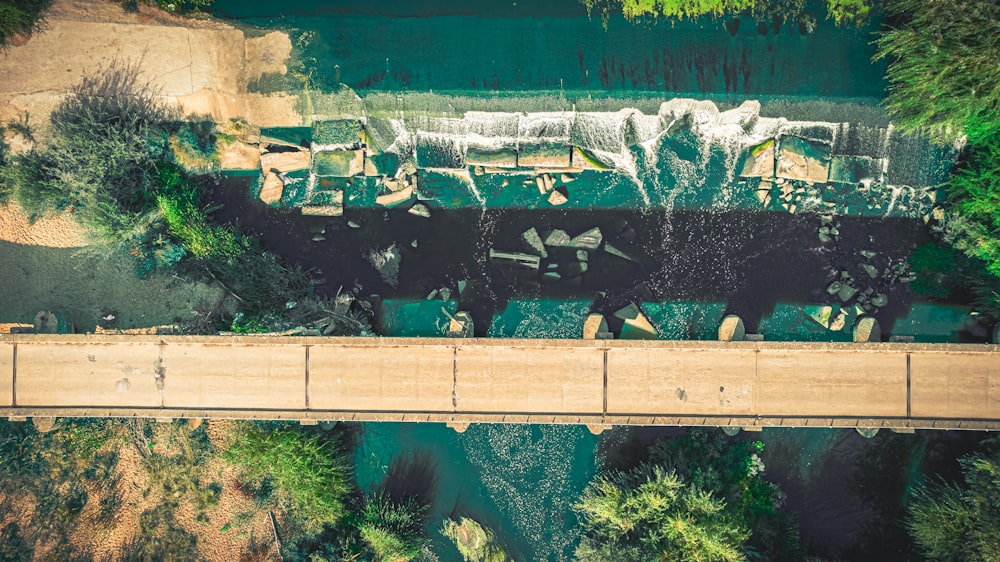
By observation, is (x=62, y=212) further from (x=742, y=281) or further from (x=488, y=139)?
(x=742, y=281)

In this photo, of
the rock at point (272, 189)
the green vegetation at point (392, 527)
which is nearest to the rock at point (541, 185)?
the rock at point (272, 189)

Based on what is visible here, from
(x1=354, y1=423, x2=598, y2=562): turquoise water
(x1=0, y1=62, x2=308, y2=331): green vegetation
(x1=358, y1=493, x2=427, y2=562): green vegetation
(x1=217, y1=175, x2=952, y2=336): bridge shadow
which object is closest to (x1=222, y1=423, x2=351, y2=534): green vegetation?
(x1=358, y1=493, x2=427, y2=562): green vegetation

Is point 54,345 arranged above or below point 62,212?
below

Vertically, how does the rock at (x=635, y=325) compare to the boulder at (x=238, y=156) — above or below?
below

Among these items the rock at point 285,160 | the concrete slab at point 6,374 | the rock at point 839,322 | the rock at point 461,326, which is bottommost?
the concrete slab at point 6,374

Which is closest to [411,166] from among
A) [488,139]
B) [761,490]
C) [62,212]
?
[488,139]

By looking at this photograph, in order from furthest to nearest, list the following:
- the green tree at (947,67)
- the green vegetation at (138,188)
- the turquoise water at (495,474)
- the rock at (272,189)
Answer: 1. the turquoise water at (495,474)
2. the rock at (272,189)
3. the green vegetation at (138,188)
4. the green tree at (947,67)

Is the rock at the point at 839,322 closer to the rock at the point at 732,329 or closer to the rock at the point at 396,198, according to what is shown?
the rock at the point at 732,329
